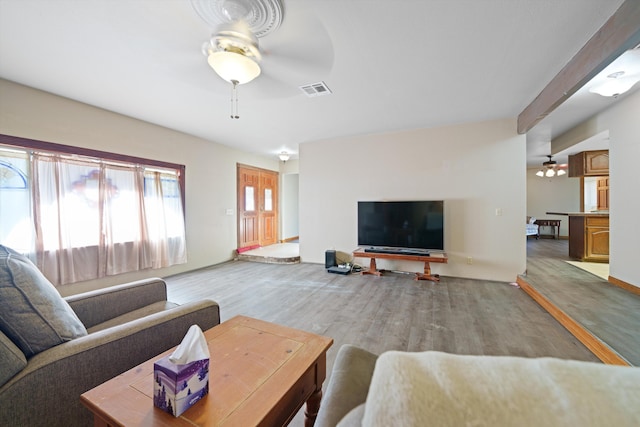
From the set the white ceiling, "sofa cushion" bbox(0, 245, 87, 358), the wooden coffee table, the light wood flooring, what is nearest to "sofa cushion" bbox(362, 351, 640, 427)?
the wooden coffee table

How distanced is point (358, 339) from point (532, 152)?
21.3 ft

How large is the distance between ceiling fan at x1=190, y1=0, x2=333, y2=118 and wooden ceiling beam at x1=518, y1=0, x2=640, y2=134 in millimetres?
2021

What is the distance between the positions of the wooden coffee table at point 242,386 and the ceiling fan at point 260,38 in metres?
1.94

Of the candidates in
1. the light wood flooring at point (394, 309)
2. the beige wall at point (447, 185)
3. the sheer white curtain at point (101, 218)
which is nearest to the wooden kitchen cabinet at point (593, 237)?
the beige wall at point (447, 185)

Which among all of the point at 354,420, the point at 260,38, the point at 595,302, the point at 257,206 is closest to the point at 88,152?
the point at 260,38

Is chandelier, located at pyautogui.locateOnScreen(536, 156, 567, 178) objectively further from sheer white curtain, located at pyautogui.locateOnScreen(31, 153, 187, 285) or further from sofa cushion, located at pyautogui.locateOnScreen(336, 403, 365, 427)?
sheer white curtain, located at pyautogui.locateOnScreen(31, 153, 187, 285)

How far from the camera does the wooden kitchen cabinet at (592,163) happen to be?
4.67 m

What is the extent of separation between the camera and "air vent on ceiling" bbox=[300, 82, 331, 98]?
281 cm

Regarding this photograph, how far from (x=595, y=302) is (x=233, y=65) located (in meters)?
4.35

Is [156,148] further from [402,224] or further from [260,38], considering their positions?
[402,224]

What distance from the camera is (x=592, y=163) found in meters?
4.77

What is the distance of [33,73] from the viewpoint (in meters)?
2.54

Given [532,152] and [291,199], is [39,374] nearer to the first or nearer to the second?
[291,199]

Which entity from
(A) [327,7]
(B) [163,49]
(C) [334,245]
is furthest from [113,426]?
(C) [334,245]
